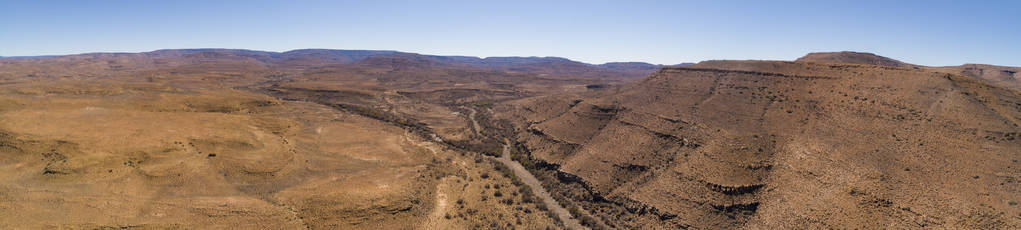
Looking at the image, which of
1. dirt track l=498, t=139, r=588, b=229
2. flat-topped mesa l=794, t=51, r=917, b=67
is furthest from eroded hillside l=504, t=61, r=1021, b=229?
flat-topped mesa l=794, t=51, r=917, b=67

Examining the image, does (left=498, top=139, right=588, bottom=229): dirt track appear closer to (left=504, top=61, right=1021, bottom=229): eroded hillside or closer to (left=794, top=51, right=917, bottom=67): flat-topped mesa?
(left=504, top=61, right=1021, bottom=229): eroded hillside

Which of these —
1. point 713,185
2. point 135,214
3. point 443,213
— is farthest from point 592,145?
point 135,214

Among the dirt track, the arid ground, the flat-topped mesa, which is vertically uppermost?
the flat-topped mesa

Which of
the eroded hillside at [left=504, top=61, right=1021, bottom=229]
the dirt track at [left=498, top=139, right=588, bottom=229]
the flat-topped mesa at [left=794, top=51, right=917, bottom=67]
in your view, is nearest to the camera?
the eroded hillside at [left=504, top=61, right=1021, bottom=229]

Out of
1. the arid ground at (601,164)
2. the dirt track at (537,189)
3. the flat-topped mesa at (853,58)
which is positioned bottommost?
the dirt track at (537,189)

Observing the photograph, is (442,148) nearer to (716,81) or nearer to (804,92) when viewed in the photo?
(716,81)

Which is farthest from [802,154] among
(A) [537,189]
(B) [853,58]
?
(B) [853,58]

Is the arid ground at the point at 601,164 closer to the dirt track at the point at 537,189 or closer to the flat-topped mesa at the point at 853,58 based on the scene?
the dirt track at the point at 537,189

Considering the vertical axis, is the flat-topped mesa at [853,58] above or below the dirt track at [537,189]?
above

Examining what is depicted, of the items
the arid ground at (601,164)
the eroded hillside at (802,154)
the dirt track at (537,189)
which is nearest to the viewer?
the eroded hillside at (802,154)

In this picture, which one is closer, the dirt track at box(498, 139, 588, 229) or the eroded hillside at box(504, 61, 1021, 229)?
the eroded hillside at box(504, 61, 1021, 229)

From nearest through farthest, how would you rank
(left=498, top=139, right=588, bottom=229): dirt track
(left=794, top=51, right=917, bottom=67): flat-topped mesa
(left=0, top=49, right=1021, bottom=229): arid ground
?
(left=0, top=49, right=1021, bottom=229): arid ground → (left=498, top=139, right=588, bottom=229): dirt track → (left=794, top=51, right=917, bottom=67): flat-topped mesa

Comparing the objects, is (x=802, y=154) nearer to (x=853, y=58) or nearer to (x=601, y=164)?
(x=601, y=164)

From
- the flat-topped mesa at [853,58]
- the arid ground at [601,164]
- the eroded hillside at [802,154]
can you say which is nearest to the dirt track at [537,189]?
the arid ground at [601,164]
